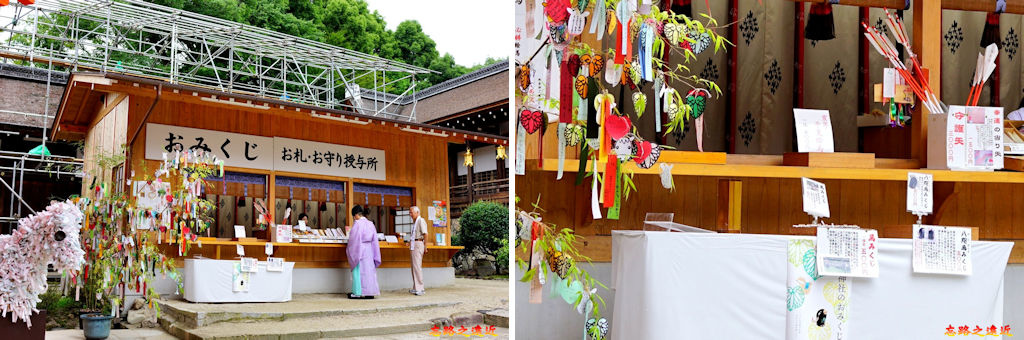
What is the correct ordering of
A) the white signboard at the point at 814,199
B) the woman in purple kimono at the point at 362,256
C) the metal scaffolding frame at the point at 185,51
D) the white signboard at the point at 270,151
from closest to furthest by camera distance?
the white signboard at the point at 814,199, the white signboard at the point at 270,151, the woman in purple kimono at the point at 362,256, the metal scaffolding frame at the point at 185,51

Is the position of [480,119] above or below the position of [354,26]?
below

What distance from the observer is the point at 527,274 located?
76.9 inches

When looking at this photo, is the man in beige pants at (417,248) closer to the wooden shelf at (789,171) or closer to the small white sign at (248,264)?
the small white sign at (248,264)

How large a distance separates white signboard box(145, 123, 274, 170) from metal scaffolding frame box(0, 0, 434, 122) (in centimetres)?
111

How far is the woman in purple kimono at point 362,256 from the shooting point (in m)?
6.03

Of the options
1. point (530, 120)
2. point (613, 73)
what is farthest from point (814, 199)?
point (530, 120)

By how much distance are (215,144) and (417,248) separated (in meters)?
1.91

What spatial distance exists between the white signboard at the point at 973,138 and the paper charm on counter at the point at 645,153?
1542mm

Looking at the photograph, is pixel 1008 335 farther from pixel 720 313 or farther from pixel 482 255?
pixel 482 255

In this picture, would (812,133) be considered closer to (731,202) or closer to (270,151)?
(731,202)

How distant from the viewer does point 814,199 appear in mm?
2715

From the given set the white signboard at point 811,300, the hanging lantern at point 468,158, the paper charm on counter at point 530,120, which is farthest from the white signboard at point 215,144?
the white signboard at point 811,300

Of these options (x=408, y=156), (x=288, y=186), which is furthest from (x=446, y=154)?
(x=288, y=186)

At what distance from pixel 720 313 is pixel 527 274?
0.76 meters
